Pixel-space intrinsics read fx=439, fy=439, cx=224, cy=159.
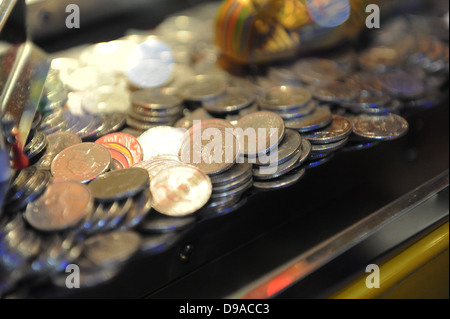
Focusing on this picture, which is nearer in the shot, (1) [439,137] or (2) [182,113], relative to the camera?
(2) [182,113]

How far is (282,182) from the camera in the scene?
3.47 feet

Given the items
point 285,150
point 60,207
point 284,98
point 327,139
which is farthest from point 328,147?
point 60,207

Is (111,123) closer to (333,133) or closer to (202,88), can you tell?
(202,88)

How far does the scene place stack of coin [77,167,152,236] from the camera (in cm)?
88

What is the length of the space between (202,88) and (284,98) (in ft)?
0.86

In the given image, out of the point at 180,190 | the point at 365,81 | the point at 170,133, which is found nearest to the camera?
the point at 180,190

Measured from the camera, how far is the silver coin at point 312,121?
1194 millimetres

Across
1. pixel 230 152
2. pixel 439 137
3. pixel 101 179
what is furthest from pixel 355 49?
pixel 101 179

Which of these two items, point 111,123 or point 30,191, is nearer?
point 30,191

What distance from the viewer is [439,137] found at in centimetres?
156

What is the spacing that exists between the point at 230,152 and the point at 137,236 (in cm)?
31

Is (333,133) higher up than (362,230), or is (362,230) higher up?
(333,133)

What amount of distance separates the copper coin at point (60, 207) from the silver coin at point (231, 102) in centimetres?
49
